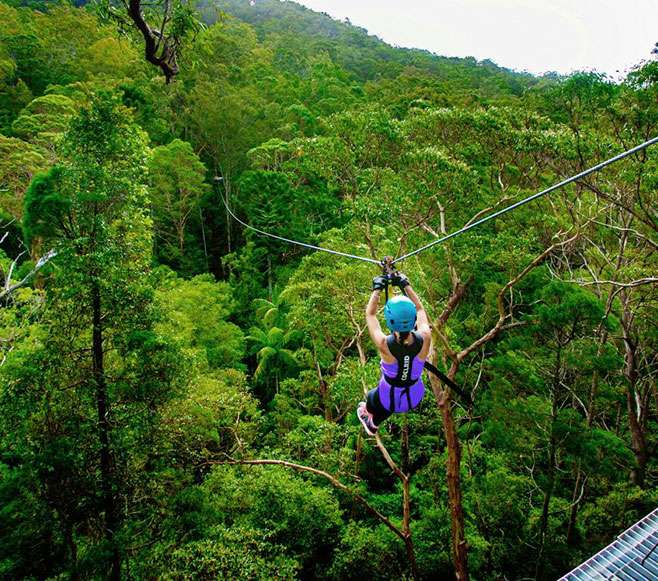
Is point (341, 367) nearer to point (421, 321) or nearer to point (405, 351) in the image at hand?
point (421, 321)

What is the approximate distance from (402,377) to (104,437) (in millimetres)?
4592

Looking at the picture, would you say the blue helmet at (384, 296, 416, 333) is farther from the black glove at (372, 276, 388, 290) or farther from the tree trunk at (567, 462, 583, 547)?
the tree trunk at (567, 462, 583, 547)

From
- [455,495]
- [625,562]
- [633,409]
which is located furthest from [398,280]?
[633,409]

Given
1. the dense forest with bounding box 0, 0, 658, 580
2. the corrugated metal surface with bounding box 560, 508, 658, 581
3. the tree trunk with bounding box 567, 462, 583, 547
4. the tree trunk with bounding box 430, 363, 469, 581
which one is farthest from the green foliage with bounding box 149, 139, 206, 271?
the corrugated metal surface with bounding box 560, 508, 658, 581

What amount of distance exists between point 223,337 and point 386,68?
34.8 meters

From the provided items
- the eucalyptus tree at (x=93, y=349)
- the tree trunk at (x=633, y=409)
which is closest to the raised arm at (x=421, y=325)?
the eucalyptus tree at (x=93, y=349)

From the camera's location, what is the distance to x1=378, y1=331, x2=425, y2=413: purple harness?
3.33 m

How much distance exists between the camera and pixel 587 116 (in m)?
8.53

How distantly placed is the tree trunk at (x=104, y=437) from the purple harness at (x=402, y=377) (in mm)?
4159

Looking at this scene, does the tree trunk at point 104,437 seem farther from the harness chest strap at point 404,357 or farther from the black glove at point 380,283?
the harness chest strap at point 404,357

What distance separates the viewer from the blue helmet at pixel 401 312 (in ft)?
10.1

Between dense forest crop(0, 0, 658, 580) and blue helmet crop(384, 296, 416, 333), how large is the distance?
1.08m

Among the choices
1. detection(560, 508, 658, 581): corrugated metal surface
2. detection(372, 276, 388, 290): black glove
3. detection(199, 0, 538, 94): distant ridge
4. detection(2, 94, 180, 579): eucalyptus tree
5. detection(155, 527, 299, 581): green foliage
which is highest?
detection(199, 0, 538, 94): distant ridge

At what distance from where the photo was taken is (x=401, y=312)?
3.10m
